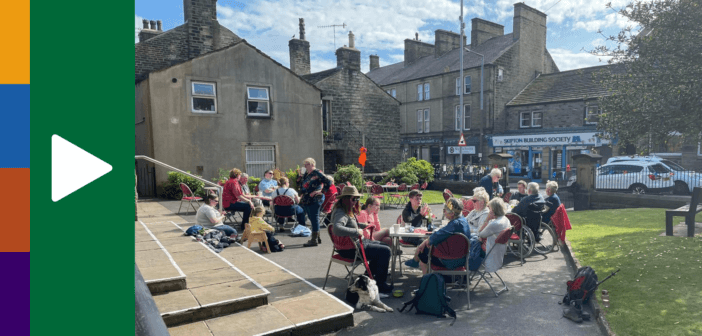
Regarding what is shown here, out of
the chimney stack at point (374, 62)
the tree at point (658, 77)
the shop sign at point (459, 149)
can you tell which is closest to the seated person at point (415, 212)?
the tree at point (658, 77)

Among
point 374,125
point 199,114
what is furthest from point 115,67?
point 374,125

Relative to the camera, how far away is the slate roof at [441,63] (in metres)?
33.8

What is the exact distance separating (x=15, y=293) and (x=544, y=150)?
33.1m

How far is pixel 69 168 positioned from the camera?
83 centimetres

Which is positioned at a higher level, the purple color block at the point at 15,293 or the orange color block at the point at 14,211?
the orange color block at the point at 14,211

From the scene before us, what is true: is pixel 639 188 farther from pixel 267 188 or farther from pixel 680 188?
pixel 267 188

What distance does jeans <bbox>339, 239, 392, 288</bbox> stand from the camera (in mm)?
5797

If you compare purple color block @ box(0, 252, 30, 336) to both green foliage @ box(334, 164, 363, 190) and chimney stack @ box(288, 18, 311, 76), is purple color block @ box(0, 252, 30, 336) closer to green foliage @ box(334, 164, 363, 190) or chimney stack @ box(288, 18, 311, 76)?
green foliage @ box(334, 164, 363, 190)

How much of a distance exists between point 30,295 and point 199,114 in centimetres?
1599

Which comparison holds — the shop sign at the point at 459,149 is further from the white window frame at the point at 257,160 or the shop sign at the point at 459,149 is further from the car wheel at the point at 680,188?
the white window frame at the point at 257,160

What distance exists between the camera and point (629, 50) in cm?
831

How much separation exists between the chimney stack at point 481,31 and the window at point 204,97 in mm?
27959

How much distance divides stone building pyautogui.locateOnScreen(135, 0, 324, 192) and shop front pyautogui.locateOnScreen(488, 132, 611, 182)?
1875 cm

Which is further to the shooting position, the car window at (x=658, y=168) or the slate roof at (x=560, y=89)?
the slate roof at (x=560, y=89)
